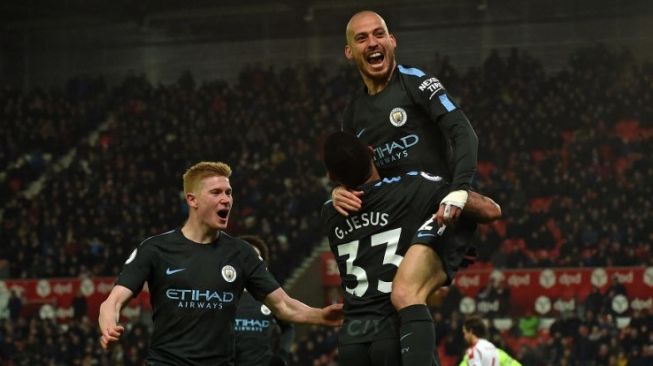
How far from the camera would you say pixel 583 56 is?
29172 millimetres

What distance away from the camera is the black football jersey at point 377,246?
5.63 meters

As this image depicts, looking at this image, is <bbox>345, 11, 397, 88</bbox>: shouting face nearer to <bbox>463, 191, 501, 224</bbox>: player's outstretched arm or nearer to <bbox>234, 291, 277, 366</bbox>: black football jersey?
<bbox>463, 191, 501, 224</bbox>: player's outstretched arm

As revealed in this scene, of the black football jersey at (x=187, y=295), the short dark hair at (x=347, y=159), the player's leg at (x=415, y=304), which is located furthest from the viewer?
the black football jersey at (x=187, y=295)

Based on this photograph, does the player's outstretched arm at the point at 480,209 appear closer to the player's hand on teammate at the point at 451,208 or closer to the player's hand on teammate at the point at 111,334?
the player's hand on teammate at the point at 451,208

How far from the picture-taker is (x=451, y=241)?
5.86 metres

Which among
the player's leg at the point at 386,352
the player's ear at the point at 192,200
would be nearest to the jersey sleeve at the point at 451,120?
the player's leg at the point at 386,352

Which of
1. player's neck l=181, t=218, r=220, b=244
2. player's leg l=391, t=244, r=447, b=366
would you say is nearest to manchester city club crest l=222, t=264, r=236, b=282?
player's neck l=181, t=218, r=220, b=244

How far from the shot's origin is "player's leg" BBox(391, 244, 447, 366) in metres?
5.43

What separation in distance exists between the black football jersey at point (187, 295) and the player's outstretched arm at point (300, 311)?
263 millimetres

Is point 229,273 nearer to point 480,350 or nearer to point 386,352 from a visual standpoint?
point 386,352

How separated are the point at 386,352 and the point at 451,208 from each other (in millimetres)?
799

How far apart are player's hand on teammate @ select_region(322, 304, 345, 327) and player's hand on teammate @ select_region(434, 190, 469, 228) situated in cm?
108

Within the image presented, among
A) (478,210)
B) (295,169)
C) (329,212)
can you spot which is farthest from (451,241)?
(295,169)

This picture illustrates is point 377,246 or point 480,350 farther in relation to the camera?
point 480,350
